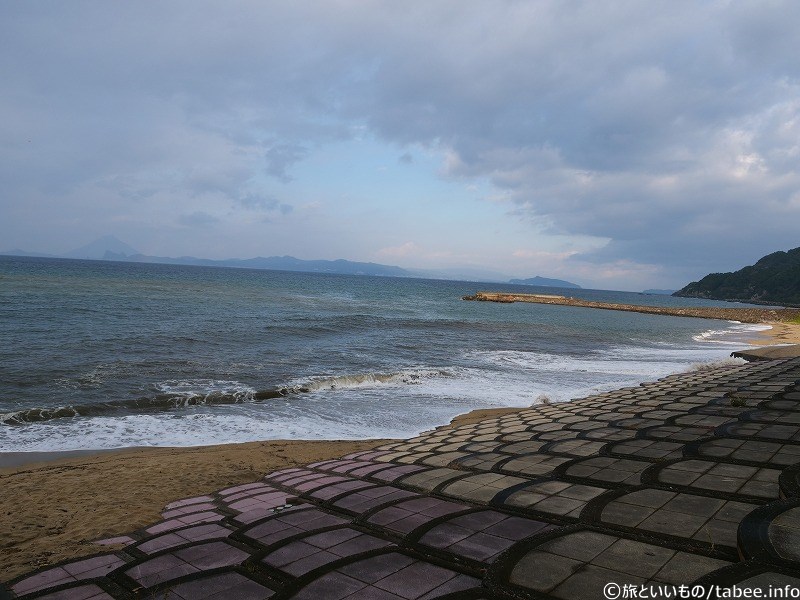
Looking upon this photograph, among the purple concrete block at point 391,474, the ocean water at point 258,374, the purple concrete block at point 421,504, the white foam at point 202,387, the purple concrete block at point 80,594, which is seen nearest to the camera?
the purple concrete block at point 80,594

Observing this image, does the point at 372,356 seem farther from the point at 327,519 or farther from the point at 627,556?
the point at 627,556

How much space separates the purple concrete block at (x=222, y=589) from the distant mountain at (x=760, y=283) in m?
142

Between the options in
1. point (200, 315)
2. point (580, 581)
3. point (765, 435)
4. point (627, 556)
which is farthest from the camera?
point (200, 315)

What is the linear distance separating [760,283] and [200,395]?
169586 mm

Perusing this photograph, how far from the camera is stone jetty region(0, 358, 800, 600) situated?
2.56 m

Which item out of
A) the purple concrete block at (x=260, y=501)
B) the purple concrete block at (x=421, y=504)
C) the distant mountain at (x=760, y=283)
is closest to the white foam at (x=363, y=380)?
the purple concrete block at (x=260, y=501)

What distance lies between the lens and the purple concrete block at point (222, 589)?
2668 millimetres

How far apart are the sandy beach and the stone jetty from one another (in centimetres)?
82

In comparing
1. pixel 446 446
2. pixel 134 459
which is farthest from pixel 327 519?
pixel 134 459

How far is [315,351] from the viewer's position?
20.2m

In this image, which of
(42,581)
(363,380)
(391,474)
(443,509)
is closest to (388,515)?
(443,509)

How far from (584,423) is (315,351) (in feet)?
47.6

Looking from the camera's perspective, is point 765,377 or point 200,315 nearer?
point 765,377

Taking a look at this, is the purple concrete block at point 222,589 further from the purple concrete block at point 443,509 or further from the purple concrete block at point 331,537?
the purple concrete block at point 443,509
